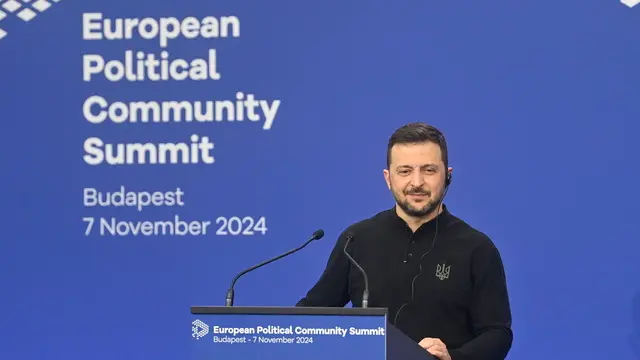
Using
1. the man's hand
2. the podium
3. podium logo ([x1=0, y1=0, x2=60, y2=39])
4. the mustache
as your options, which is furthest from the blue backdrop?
the podium

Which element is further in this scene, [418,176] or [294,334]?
[418,176]

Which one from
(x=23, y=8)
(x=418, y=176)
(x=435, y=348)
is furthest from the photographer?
(x=23, y=8)

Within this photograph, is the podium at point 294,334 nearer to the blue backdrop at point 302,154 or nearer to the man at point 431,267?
the man at point 431,267

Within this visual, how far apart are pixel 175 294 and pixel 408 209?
66.0 inches

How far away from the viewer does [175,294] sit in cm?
463

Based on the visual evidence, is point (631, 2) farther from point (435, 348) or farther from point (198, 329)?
point (198, 329)

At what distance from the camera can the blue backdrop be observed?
4227 mm

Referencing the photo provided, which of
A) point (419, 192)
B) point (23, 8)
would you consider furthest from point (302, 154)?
point (23, 8)

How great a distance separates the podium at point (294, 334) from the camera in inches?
97.4

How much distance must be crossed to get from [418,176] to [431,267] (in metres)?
0.30

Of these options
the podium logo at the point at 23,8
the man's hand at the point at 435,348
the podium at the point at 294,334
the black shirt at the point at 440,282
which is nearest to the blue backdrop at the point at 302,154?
the podium logo at the point at 23,8

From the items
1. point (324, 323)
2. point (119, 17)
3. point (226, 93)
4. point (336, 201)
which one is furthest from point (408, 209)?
point (119, 17)

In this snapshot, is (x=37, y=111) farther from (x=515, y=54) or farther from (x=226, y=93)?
(x=515, y=54)

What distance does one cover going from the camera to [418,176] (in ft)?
10.7
